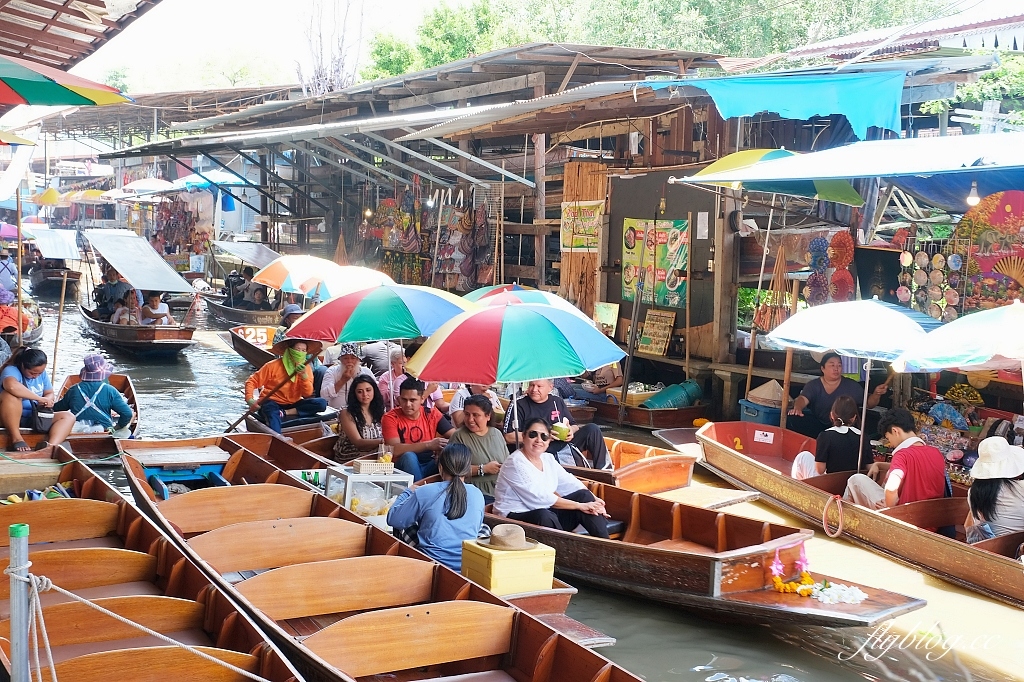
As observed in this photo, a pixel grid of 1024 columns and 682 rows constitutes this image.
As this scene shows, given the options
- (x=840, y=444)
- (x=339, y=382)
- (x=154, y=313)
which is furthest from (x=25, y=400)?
(x=154, y=313)

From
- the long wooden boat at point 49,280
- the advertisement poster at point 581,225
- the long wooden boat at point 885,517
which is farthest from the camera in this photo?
the long wooden boat at point 49,280

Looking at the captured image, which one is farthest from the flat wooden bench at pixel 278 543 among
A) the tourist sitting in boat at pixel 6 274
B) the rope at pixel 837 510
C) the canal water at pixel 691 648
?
the tourist sitting in boat at pixel 6 274

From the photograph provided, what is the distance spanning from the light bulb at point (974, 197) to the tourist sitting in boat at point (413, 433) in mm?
5037

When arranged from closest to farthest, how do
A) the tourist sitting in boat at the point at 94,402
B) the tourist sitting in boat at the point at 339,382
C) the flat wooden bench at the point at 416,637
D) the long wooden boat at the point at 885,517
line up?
the flat wooden bench at the point at 416,637 → the long wooden boat at the point at 885,517 → the tourist sitting in boat at the point at 94,402 → the tourist sitting in boat at the point at 339,382

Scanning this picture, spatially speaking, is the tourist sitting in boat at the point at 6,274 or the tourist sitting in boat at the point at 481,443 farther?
the tourist sitting in boat at the point at 6,274

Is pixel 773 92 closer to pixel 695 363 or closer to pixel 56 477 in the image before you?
pixel 695 363

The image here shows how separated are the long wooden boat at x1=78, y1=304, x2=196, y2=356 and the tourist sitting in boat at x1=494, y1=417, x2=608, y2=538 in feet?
35.5

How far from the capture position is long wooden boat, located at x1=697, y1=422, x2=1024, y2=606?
260 inches

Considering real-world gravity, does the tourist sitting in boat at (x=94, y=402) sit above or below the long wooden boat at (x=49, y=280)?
below

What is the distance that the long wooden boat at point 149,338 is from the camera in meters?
16.4

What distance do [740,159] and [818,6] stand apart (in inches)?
924

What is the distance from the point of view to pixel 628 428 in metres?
12.5

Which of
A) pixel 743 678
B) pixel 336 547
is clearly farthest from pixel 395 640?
pixel 743 678

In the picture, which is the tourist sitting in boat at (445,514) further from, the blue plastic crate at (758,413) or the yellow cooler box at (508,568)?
the blue plastic crate at (758,413)
